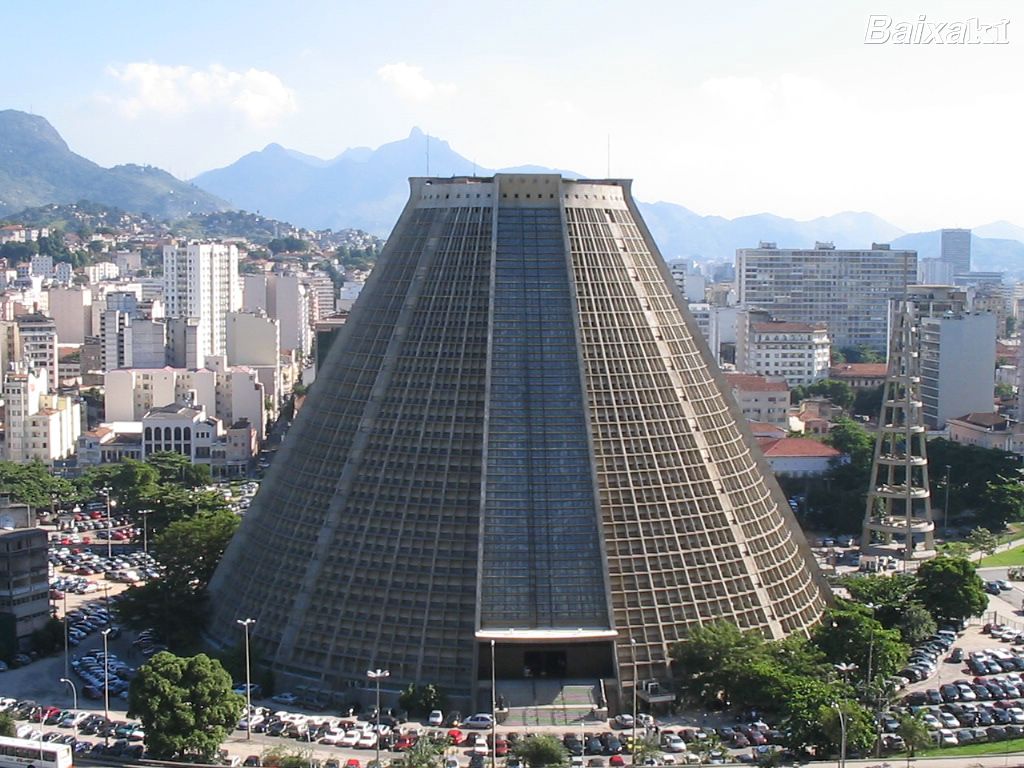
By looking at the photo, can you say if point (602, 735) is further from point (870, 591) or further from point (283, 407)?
point (283, 407)

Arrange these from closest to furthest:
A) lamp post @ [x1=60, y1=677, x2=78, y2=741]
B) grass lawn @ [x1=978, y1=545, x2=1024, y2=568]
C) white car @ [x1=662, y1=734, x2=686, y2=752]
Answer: white car @ [x1=662, y1=734, x2=686, y2=752] → lamp post @ [x1=60, y1=677, x2=78, y2=741] → grass lawn @ [x1=978, y1=545, x2=1024, y2=568]

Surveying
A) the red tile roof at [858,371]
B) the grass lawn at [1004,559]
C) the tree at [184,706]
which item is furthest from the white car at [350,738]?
the red tile roof at [858,371]

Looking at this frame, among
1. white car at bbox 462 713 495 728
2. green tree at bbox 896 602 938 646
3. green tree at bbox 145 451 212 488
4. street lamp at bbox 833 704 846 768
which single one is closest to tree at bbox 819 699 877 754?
street lamp at bbox 833 704 846 768

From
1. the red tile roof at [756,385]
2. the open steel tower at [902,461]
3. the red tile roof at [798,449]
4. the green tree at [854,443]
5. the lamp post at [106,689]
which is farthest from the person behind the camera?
the red tile roof at [756,385]

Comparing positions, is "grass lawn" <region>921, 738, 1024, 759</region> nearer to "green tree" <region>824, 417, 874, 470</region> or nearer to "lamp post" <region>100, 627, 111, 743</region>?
"lamp post" <region>100, 627, 111, 743</region>

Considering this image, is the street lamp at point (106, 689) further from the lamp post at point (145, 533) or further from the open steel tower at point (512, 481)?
the lamp post at point (145, 533)

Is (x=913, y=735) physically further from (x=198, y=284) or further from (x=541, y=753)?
(x=198, y=284)
